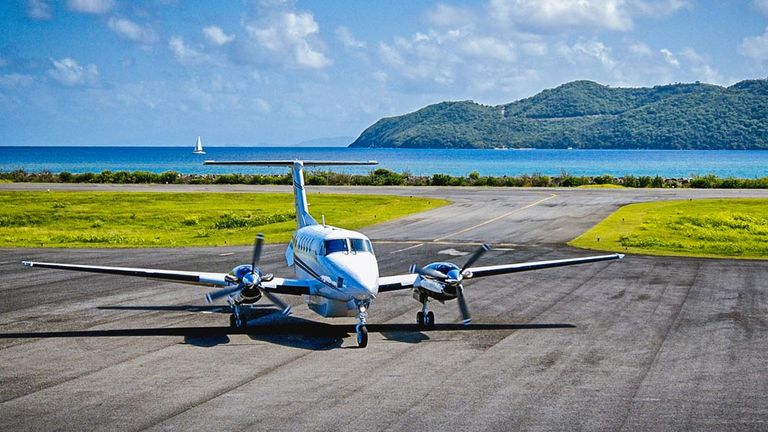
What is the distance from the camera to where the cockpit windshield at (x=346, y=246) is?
23.2 meters

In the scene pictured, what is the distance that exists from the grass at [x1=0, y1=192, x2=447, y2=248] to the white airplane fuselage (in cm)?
2783

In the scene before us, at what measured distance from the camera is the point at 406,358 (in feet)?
69.1

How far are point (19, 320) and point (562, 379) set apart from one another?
1792 centimetres

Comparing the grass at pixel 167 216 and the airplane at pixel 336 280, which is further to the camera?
the grass at pixel 167 216

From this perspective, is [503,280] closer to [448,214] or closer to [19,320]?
[19,320]

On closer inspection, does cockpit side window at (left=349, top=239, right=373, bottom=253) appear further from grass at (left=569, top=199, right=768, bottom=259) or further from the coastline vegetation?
the coastline vegetation

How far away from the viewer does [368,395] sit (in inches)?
687

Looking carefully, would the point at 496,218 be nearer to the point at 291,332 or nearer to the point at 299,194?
the point at 299,194

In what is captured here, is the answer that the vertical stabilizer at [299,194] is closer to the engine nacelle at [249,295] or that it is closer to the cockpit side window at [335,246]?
the cockpit side window at [335,246]

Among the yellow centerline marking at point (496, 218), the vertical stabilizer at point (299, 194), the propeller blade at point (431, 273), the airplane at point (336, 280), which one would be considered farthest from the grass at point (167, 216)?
the propeller blade at point (431, 273)

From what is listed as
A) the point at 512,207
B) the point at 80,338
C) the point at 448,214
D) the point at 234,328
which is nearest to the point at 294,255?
the point at 234,328

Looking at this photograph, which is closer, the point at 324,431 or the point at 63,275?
the point at 324,431

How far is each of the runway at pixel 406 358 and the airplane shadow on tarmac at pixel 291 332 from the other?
0.32ft

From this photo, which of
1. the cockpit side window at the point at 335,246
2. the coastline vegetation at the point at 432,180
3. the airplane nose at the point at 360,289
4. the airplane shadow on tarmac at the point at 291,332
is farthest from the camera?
the coastline vegetation at the point at 432,180
